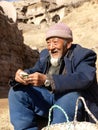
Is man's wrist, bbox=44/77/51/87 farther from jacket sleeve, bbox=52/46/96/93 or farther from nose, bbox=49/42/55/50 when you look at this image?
nose, bbox=49/42/55/50

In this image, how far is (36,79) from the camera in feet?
11.1

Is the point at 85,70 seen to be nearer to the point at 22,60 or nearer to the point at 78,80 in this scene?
the point at 78,80

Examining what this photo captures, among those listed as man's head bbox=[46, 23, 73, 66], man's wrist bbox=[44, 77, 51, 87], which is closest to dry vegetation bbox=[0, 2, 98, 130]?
man's head bbox=[46, 23, 73, 66]

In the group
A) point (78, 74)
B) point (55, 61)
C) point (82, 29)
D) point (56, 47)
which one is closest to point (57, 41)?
point (56, 47)

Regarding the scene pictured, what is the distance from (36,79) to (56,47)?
46cm

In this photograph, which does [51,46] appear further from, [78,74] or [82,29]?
[82,29]

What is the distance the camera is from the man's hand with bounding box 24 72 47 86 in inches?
134

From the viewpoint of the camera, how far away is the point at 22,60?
15.7 metres

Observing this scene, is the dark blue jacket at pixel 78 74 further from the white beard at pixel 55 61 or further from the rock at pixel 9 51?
the rock at pixel 9 51

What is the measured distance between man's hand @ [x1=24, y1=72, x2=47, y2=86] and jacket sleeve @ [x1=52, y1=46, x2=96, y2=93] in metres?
0.12

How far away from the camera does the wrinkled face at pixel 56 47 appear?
371 cm

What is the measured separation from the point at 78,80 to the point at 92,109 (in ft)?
0.98

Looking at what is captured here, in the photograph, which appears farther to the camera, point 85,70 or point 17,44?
point 17,44

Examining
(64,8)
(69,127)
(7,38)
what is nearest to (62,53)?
(69,127)
